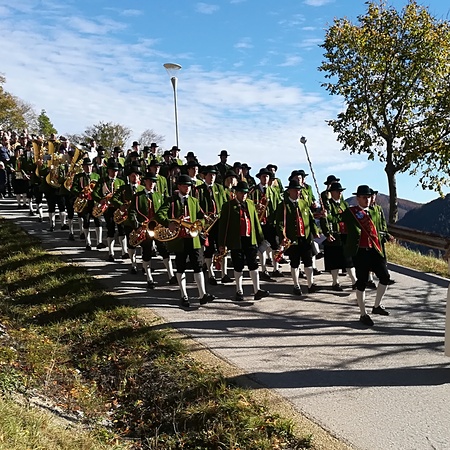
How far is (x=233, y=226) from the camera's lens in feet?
27.7

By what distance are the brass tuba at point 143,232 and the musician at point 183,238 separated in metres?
0.80

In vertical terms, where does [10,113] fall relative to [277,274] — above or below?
above

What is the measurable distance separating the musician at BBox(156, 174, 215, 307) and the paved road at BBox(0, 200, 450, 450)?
0.36 metres

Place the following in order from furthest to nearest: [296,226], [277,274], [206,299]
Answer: [277,274], [296,226], [206,299]

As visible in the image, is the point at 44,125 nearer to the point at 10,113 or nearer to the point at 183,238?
the point at 10,113

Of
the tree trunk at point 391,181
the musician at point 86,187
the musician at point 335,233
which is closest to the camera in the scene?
the musician at point 335,233

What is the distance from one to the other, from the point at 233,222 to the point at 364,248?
2238mm

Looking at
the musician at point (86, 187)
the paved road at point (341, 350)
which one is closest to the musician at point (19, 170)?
the musician at point (86, 187)

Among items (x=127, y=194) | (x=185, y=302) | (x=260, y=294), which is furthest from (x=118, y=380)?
(x=127, y=194)

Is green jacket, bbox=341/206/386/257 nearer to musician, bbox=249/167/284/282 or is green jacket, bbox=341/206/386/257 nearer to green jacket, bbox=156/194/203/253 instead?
green jacket, bbox=156/194/203/253

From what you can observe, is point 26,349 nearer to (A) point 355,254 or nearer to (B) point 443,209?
(A) point 355,254

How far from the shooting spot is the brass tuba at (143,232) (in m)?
8.90

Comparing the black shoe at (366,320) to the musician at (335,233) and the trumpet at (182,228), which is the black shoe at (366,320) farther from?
the trumpet at (182,228)

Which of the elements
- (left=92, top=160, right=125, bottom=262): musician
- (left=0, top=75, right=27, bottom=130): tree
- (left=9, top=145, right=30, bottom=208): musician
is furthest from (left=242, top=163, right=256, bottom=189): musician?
(left=0, top=75, right=27, bottom=130): tree
